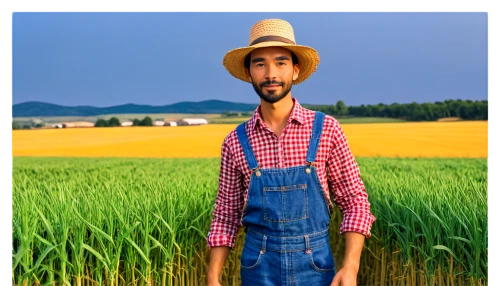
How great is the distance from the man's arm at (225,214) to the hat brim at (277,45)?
33 centimetres

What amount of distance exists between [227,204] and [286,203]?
281 mm

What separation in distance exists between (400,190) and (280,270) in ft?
4.36

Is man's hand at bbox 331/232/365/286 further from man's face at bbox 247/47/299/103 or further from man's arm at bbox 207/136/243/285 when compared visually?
man's face at bbox 247/47/299/103

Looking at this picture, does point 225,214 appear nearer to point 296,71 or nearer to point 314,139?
point 314,139

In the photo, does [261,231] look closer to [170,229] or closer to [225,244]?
[225,244]

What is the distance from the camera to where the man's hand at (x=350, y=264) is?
1663mm

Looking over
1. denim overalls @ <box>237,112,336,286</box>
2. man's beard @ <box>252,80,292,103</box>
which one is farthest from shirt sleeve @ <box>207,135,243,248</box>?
man's beard @ <box>252,80,292,103</box>

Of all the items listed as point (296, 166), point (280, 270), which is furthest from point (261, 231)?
point (296, 166)

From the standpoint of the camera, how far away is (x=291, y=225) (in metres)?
1.74

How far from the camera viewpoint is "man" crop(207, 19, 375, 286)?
5.67 feet

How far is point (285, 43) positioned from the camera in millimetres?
1739

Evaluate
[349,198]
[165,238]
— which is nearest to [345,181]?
[349,198]

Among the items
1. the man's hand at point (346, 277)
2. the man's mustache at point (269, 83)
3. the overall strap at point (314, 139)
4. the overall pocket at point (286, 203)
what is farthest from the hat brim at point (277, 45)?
the man's hand at point (346, 277)

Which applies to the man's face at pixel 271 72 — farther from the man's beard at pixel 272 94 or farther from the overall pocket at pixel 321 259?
the overall pocket at pixel 321 259
